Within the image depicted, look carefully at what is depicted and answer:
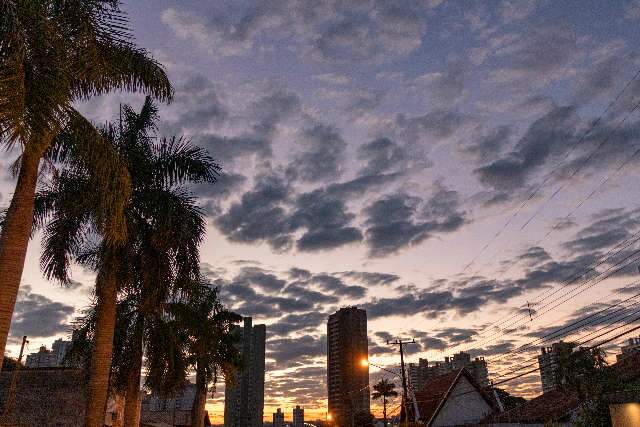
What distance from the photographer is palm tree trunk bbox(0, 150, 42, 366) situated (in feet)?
34.4

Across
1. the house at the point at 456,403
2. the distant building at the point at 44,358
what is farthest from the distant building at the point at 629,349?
the distant building at the point at 44,358

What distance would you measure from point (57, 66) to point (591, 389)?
35.6 metres

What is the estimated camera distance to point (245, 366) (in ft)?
164

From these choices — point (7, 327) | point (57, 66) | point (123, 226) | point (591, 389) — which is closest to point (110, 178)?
point (123, 226)

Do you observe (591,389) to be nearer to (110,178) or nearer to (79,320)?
(79,320)

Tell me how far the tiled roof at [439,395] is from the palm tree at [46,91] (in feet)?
153

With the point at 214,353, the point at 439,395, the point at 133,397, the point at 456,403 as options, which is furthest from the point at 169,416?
the point at 133,397

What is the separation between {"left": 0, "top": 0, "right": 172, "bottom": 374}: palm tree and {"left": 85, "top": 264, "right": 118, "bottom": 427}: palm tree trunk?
3.37m

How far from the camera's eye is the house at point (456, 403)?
5312cm

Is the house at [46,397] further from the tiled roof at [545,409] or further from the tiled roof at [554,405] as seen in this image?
the tiled roof at [545,409]

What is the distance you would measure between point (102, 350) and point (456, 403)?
45704mm

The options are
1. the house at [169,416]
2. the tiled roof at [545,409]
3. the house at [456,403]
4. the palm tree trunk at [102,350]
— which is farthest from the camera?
the house at [169,416]

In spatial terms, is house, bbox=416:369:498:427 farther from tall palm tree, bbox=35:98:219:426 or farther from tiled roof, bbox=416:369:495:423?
tall palm tree, bbox=35:98:219:426

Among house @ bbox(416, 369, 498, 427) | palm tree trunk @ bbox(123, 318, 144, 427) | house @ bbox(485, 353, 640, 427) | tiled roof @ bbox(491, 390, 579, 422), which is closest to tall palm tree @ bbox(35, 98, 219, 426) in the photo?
palm tree trunk @ bbox(123, 318, 144, 427)
